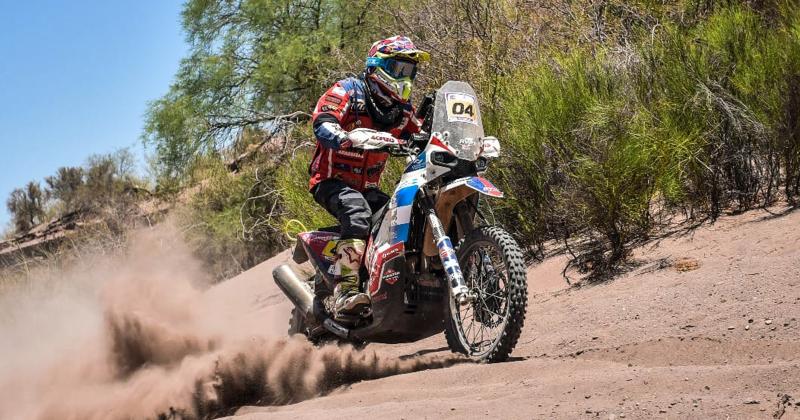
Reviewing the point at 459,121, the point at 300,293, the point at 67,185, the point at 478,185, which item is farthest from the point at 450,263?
the point at 67,185

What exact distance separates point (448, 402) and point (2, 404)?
536 cm

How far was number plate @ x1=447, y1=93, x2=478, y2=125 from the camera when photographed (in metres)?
6.36

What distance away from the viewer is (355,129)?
6844mm

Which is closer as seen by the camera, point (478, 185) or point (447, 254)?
point (478, 185)

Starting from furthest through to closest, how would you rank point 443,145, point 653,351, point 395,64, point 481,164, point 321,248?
point 321,248 < point 395,64 < point 481,164 < point 443,145 < point 653,351

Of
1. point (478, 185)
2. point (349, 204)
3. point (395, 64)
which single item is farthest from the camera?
point (349, 204)

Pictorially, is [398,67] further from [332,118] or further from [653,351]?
[653,351]

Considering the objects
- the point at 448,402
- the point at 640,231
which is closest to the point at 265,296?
the point at 640,231

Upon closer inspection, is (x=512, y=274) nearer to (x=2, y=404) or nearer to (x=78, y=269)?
(x=2, y=404)

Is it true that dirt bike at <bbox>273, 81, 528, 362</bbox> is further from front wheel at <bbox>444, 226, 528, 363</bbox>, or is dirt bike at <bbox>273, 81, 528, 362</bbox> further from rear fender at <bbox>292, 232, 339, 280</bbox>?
rear fender at <bbox>292, 232, 339, 280</bbox>

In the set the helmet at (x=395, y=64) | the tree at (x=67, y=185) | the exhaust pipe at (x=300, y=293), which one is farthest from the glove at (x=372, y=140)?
the tree at (x=67, y=185)

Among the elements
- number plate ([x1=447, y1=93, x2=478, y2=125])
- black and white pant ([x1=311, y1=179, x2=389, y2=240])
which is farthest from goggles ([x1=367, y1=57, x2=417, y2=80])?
black and white pant ([x1=311, y1=179, x2=389, y2=240])

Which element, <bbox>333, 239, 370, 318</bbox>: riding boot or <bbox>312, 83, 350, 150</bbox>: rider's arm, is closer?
<bbox>312, 83, 350, 150</bbox>: rider's arm

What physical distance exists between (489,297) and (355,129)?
1.53 metres
